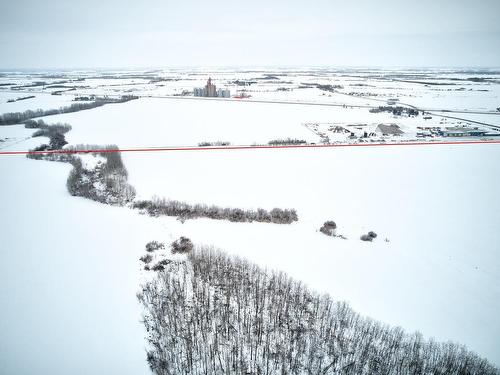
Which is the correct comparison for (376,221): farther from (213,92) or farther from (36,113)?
(213,92)

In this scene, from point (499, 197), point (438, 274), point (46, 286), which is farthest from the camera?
point (499, 197)

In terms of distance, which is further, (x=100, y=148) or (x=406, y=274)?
(x=100, y=148)

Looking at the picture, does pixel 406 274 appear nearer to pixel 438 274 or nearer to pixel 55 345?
pixel 438 274

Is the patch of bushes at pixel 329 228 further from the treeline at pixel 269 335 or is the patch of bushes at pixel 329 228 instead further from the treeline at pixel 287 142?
the treeline at pixel 287 142

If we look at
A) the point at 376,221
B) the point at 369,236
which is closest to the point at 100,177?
the point at 369,236

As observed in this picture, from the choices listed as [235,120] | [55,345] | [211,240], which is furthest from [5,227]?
[235,120]

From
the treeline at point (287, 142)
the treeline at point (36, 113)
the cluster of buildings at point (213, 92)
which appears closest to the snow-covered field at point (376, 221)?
the treeline at point (287, 142)

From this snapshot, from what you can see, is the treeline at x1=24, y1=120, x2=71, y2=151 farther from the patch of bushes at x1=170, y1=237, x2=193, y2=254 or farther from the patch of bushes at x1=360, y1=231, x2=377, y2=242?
the patch of bushes at x1=360, y1=231, x2=377, y2=242
